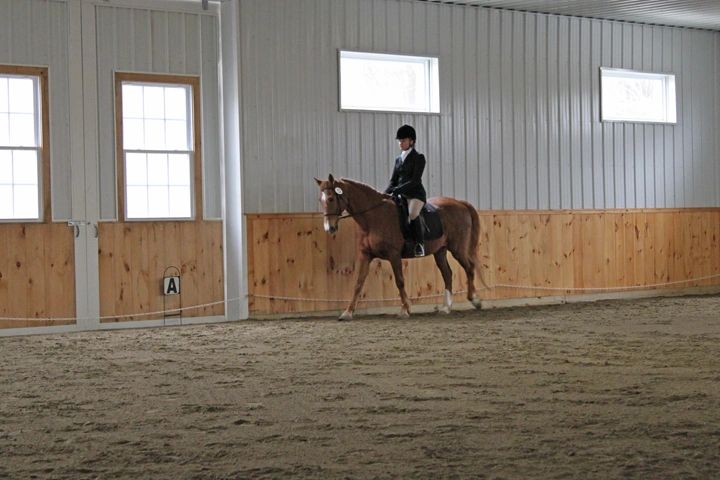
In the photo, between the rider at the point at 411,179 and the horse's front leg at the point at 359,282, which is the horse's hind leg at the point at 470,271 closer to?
the rider at the point at 411,179

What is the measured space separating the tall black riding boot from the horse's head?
93 centimetres

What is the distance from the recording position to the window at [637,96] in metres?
12.9

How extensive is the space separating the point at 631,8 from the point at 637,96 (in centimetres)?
151

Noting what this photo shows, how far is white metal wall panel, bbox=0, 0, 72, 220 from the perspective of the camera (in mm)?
9391

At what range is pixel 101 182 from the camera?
9812 millimetres

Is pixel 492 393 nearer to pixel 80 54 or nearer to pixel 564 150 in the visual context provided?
pixel 80 54

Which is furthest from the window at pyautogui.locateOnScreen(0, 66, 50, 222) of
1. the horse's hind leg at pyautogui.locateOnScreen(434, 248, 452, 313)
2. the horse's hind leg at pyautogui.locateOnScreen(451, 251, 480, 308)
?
the horse's hind leg at pyautogui.locateOnScreen(451, 251, 480, 308)

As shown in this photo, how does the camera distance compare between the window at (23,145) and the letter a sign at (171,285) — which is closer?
the window at (23,145)

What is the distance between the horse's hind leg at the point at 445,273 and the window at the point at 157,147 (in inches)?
112

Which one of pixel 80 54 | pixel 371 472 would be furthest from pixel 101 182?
pixel 371 472

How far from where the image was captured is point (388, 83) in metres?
11.3

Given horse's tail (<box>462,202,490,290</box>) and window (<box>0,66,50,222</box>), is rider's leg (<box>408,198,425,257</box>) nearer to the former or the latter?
horse's tail (<box>462,202,490,290</box>)

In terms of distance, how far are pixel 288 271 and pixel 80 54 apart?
3.22 meters

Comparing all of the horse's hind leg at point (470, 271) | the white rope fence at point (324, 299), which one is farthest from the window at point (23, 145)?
the horse's hind leg at point (470, 271)
